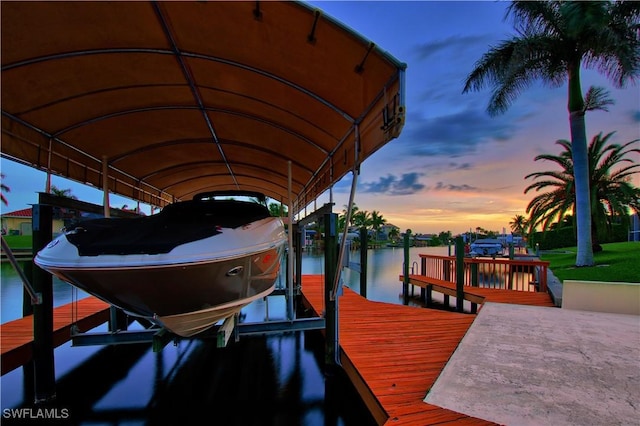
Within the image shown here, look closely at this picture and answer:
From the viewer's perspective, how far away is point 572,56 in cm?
1039

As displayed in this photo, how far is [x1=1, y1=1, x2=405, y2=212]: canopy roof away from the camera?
7.95ft

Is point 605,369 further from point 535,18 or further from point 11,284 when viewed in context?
point 11,284

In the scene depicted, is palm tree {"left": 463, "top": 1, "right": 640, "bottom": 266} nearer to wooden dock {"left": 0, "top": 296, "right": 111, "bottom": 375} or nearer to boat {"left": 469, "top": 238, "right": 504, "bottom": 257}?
boat {"left": 469, "top": 238, "right": 504, "bottom": 257}

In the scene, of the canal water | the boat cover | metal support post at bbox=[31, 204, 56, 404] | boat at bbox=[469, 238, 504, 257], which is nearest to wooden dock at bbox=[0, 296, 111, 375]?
metal support post at bbox=[31, 204, 56, 404]

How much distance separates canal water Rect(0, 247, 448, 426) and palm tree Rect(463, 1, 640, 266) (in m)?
10.4

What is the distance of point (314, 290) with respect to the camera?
26.1 ft

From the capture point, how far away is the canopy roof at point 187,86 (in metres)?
2.42

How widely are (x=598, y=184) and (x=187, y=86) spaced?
55.0ft

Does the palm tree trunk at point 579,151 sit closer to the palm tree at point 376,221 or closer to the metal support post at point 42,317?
the metal support post at point 42,317

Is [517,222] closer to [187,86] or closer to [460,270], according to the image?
[460,270]

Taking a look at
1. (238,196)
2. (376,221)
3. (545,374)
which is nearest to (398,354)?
(545,374)

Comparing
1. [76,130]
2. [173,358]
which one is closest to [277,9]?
[76,130]

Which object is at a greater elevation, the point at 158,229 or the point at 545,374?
the point at 158,229

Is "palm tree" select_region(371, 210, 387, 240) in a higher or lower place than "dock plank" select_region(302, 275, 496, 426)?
higher
